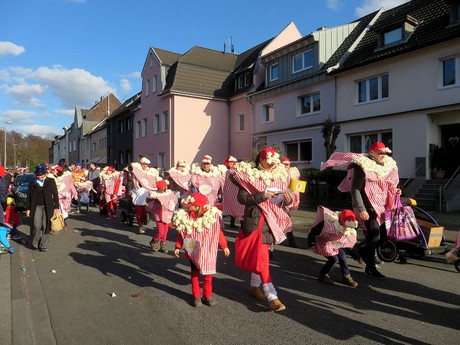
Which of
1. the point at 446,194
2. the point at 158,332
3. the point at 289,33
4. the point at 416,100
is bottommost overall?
the point at 158,332

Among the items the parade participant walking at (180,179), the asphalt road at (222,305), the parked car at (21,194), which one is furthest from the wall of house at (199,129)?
the asphalt road at (222,305)

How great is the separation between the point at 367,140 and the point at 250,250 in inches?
613

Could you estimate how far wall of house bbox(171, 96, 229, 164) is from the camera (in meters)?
28.6

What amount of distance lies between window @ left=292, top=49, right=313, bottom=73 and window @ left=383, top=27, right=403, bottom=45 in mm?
4415

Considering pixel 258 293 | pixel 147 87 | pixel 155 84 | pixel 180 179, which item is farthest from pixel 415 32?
pixel 147 87

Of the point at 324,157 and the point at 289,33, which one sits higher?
the point at 289,33

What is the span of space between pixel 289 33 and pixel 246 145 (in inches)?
369

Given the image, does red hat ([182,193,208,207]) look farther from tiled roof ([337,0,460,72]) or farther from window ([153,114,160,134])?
window ([153,114,160,134])

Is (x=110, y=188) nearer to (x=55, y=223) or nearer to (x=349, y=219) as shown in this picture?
(x=55, y=223)

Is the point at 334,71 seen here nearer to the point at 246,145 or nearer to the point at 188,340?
the point at 246,145

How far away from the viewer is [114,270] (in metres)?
6.55

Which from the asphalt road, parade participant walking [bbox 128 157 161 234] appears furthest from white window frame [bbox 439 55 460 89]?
parade participant walking [bbox 128 157 161 234]

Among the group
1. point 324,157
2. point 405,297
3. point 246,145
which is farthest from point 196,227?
point 246,145

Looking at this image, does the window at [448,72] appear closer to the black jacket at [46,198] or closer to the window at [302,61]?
the window at [302,61]
